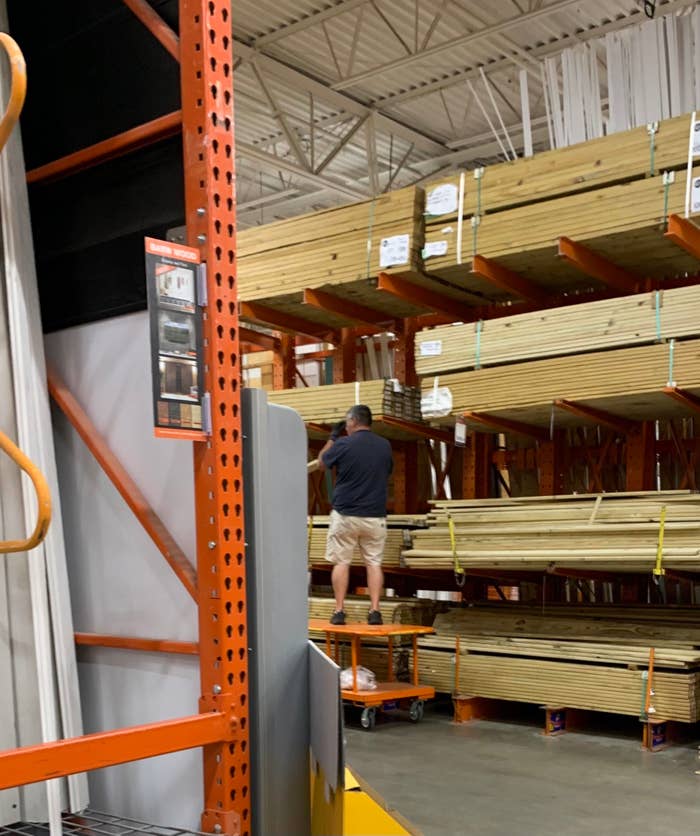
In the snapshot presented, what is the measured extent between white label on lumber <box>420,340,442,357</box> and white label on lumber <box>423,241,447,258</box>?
0.73 metres

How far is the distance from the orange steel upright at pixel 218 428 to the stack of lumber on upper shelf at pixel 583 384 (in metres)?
4.96

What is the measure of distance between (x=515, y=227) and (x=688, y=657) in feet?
Result: 11.6

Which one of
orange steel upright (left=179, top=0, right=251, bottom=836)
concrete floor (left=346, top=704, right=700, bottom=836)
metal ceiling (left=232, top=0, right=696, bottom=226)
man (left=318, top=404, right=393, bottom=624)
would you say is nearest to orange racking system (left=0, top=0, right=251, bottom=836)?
orange steel upright (left=179, top=0, right=251, bottom=836)

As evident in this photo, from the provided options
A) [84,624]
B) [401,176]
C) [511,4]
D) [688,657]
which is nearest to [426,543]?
[688,657]

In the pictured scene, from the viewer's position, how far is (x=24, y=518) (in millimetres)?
3303

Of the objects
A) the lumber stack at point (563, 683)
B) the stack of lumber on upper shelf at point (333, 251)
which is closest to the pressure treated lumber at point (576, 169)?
the stack of lumber on upper shelf at point (333, 251)

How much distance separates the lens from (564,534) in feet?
26.1

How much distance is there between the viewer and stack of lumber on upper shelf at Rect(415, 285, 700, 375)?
731cm

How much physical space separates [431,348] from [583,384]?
152 cm

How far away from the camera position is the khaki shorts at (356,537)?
29.8ft

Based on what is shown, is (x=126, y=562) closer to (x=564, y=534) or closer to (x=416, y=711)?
(x=564, y=534)

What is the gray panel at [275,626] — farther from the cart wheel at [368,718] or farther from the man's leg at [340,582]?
the man's leg at [340,582]

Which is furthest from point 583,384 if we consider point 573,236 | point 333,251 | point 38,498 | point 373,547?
point 38,498

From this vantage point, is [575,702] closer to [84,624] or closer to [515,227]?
[515,227]
